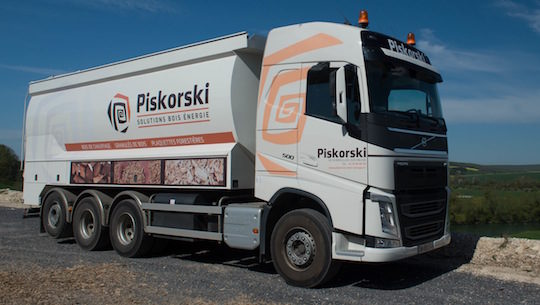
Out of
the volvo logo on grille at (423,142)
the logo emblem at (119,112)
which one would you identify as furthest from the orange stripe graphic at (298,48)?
the logo emblem at (119,112)

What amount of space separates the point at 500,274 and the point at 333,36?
4.31m

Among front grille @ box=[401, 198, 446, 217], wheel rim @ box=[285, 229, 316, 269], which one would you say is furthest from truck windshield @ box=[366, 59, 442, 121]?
wheel rim @ box=[285, 229, 316, 269]

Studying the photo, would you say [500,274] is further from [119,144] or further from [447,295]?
[119,144]

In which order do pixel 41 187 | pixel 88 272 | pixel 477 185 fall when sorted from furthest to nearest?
pixel 477 185
pixel 41 187
pixel 88 272

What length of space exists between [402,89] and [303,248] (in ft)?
8.51

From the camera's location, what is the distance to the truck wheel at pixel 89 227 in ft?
31.3

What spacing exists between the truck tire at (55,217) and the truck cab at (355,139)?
576cm

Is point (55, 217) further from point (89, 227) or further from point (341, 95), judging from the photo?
point (341, 95)

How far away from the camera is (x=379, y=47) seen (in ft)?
20.1

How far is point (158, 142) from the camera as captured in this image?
28.3 feet

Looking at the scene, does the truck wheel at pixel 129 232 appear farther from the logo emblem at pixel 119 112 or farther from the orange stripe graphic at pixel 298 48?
the orange stripe graphic at pixel 298 48

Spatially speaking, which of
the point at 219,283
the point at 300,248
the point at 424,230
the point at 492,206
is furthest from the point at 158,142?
the point at 492,206

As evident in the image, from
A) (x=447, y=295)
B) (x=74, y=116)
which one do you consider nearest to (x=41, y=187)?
(x=74, y=116)

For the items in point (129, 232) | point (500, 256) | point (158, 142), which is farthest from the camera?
point (129, 232)
